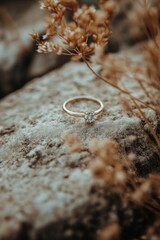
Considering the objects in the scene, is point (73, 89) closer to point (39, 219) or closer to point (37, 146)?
point (37, 146)

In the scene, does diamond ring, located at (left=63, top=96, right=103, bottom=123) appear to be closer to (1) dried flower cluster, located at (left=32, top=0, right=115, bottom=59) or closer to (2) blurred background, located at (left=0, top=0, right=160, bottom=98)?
(1) dried flower cluster, located at (left=32, top=0, right=115, bottom=59)

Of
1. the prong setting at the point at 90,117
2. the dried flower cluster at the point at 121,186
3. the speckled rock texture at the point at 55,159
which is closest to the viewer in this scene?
the dried flower cluster at the point at 121,186

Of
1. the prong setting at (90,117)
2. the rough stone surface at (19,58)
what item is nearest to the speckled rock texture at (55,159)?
the prong setting at (90,117)

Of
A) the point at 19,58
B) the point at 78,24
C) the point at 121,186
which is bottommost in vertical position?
the point at 121,186

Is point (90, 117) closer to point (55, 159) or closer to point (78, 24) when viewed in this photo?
point (55, 159)

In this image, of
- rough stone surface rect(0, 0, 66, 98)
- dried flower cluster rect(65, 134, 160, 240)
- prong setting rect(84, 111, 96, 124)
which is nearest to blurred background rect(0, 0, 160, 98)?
rough stone surface rect(0, 0, 66, 98)

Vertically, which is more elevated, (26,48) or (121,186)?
(26,48)

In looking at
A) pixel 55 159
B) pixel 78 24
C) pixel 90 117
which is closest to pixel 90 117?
pixel 90 117

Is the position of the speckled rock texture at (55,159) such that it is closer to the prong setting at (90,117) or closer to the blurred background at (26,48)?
the prong setting at (90,117)

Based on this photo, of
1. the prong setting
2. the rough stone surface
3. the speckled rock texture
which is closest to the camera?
the speckled rock texture
